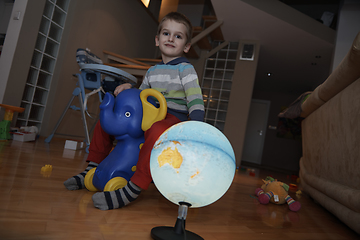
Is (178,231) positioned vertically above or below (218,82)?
below

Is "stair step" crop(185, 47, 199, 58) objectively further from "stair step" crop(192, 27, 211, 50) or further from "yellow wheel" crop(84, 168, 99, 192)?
"yellow wheel" crop(84, 168, 99, 192)

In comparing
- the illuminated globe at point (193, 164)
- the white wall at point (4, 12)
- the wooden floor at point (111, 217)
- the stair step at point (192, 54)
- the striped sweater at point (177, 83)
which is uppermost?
the stair step at point (192, 54)

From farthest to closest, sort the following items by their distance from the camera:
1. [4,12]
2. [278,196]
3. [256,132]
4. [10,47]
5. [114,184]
→ [256,132]
[4,12]
[10,47]
[278,196]
[114,184]

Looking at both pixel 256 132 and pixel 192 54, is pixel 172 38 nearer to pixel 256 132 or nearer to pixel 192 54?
pixel 192 54

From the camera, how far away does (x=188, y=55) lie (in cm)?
428

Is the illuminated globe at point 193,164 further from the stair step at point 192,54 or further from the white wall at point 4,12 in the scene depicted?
the stair step at point 192,54

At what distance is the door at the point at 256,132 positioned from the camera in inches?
270

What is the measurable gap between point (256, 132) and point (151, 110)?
6.47 m

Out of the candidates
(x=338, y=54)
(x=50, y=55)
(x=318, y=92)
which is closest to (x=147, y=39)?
(x=50, y=55)

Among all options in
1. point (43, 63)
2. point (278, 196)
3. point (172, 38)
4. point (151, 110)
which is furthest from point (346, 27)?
point (43, 63)

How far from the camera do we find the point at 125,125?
2.90ft

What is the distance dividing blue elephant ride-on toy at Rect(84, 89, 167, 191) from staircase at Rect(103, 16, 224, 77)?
214cm

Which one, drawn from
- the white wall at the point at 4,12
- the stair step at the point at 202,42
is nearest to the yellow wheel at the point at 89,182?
the white wall at the point at 4,12

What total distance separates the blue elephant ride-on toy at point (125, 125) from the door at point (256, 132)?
6349 mm
